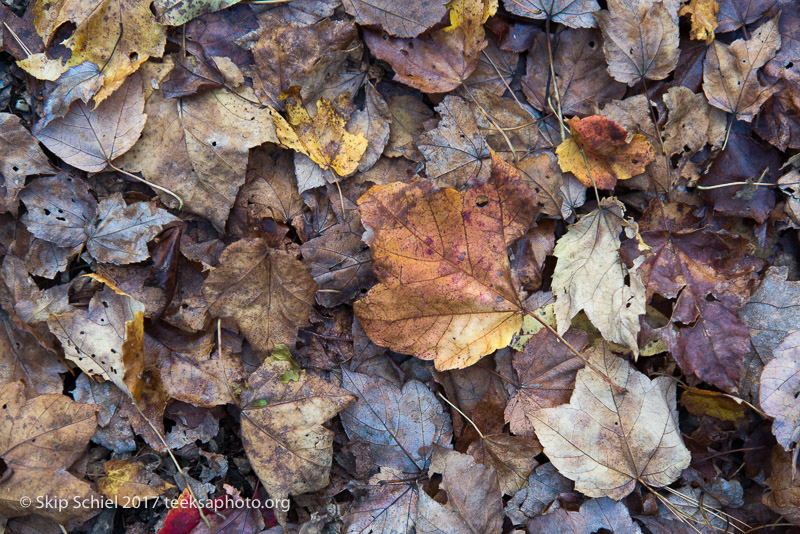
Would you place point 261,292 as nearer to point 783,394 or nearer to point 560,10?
point 560,10

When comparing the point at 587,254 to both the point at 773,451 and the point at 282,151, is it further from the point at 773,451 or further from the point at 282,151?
the point at 282,151

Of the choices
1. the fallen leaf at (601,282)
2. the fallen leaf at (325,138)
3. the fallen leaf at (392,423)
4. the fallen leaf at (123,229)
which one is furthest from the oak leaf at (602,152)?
the fallen leaf at (123,229)

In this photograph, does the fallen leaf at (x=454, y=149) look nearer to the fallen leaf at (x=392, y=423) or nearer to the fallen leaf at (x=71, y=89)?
the fallen leaf at (x=392, y=423)

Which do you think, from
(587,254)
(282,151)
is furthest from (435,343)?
(282,151)

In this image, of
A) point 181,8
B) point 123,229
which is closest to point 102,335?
point 123,229

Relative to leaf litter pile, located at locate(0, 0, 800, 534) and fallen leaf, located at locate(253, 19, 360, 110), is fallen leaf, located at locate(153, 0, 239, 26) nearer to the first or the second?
leaf litter pile, located at locate(0, 0, 800, 534)

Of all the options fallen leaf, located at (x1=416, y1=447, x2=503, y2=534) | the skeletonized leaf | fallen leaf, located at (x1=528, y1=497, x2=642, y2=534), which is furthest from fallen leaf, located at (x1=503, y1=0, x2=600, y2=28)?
fallen leaf, located at (x1=528, y1=497, x2=642, y2=534)

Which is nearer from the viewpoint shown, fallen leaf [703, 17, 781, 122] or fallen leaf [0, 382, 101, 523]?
fallen leaf [0, 382, 101, 523]
